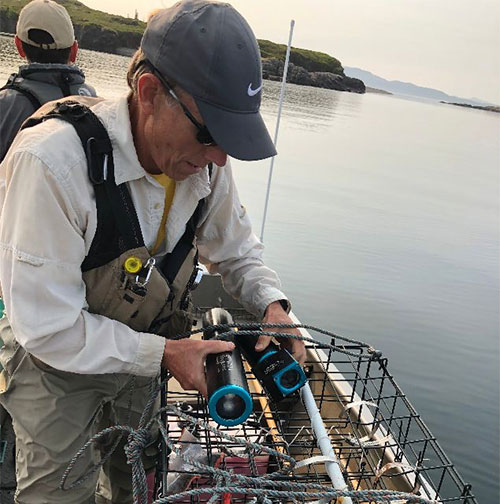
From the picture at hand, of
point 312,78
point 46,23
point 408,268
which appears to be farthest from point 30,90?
point 312,78

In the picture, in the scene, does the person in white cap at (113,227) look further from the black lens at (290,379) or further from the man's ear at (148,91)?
the black lens at (290,379)

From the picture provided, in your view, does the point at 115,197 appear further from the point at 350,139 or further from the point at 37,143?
the point at 350,139

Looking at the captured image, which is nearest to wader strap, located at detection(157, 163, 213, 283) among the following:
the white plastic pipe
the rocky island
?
the white plastic pipe

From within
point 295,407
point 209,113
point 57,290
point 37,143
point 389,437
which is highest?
point 209,113

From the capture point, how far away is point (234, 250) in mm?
2045

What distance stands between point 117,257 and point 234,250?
0.61 metres

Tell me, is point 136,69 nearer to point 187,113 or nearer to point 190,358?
point 187,113

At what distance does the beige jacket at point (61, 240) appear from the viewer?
1322mm

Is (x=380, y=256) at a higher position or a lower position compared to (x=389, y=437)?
lower

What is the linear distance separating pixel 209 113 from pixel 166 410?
838mm

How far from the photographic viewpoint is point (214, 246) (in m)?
2.04

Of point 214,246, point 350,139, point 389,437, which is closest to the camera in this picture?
point 389,437

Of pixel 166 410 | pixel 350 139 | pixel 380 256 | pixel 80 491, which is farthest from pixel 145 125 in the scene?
pixel 350 139

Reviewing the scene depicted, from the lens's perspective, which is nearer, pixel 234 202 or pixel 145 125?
pixel 145 125
